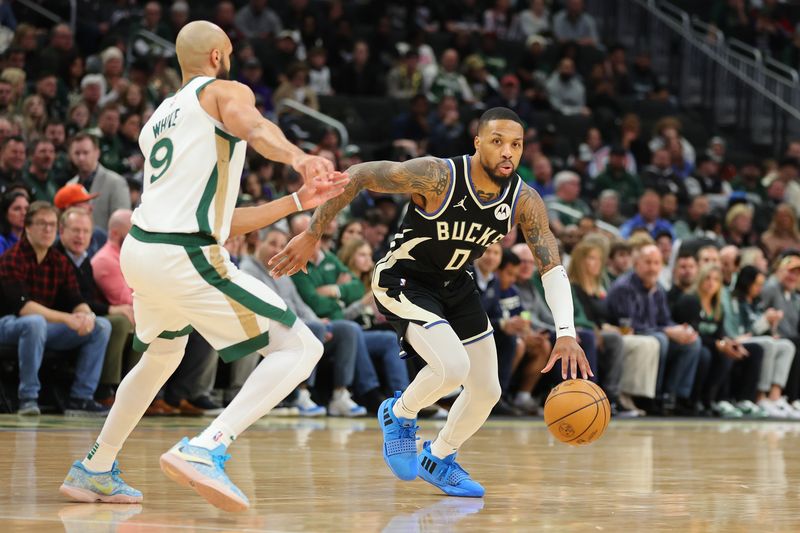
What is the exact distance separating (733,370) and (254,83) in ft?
22.7

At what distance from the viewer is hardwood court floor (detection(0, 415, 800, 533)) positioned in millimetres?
5133

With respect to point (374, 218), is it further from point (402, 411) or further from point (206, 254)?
point (206, 254)

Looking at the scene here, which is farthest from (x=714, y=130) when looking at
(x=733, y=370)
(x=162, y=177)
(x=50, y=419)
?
(x=162, y=177)

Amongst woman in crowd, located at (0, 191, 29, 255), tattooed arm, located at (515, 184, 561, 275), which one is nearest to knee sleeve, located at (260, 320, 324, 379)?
tattooed arm, located at (515, 184, 561, 275)

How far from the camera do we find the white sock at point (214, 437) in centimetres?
509

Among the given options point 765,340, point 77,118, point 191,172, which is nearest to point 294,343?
point 191,172

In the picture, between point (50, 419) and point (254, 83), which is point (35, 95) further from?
point (50, 419)

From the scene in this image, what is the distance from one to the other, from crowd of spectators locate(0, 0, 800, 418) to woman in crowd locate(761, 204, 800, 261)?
31mm

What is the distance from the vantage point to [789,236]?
17.3 metres

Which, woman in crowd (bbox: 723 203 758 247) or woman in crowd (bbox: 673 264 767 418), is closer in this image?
woman in crowd (bbox: 673 264 767 418)

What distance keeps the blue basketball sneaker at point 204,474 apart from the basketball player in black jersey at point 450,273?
155 centimetres

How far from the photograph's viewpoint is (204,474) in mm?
4973

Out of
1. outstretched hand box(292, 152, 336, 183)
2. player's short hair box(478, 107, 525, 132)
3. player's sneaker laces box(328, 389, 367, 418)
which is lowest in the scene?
player's sneaker laces box(328, 389, 367, 418)

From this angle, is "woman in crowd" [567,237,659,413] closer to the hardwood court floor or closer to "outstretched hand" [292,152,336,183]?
the hardwood court floor
